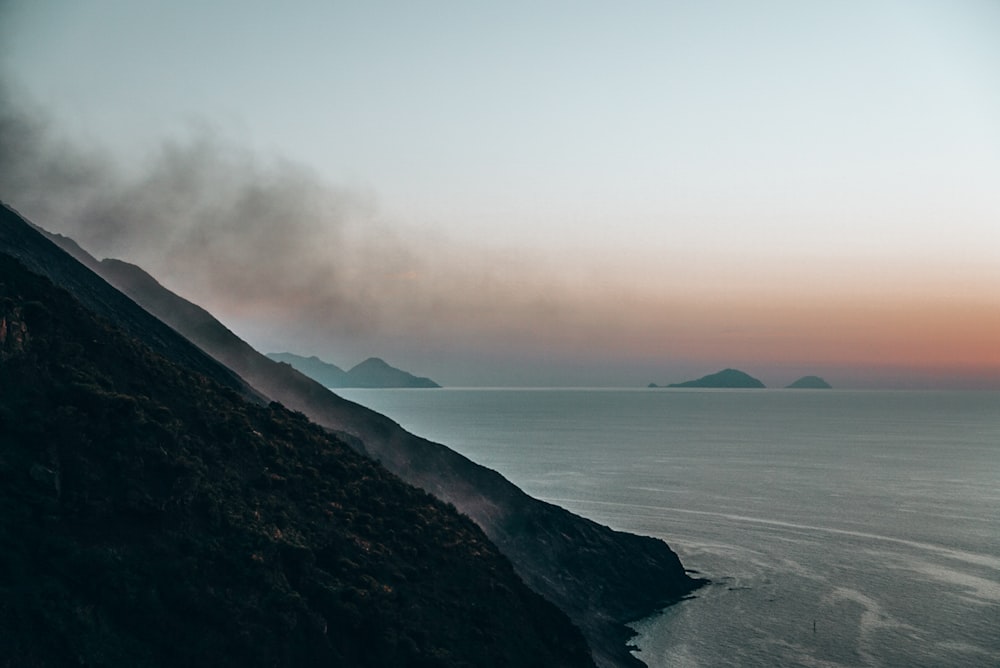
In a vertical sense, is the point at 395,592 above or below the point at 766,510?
above

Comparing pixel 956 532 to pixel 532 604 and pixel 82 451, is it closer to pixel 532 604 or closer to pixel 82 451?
pixel 532 604

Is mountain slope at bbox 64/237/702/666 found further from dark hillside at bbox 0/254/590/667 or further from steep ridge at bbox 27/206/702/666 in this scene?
dark hillside at bbox 0/254/590/667

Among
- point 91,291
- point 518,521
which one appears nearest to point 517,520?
point 518,521

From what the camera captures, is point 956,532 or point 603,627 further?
point 956,532

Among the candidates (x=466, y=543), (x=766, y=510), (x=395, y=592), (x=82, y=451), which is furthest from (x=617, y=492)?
(x=82, y=451)

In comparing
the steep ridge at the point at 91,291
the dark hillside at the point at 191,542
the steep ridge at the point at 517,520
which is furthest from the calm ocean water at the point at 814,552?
the steep ridge at the point at 91,291

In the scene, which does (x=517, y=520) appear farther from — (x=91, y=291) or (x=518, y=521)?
(x=91, y=291)
